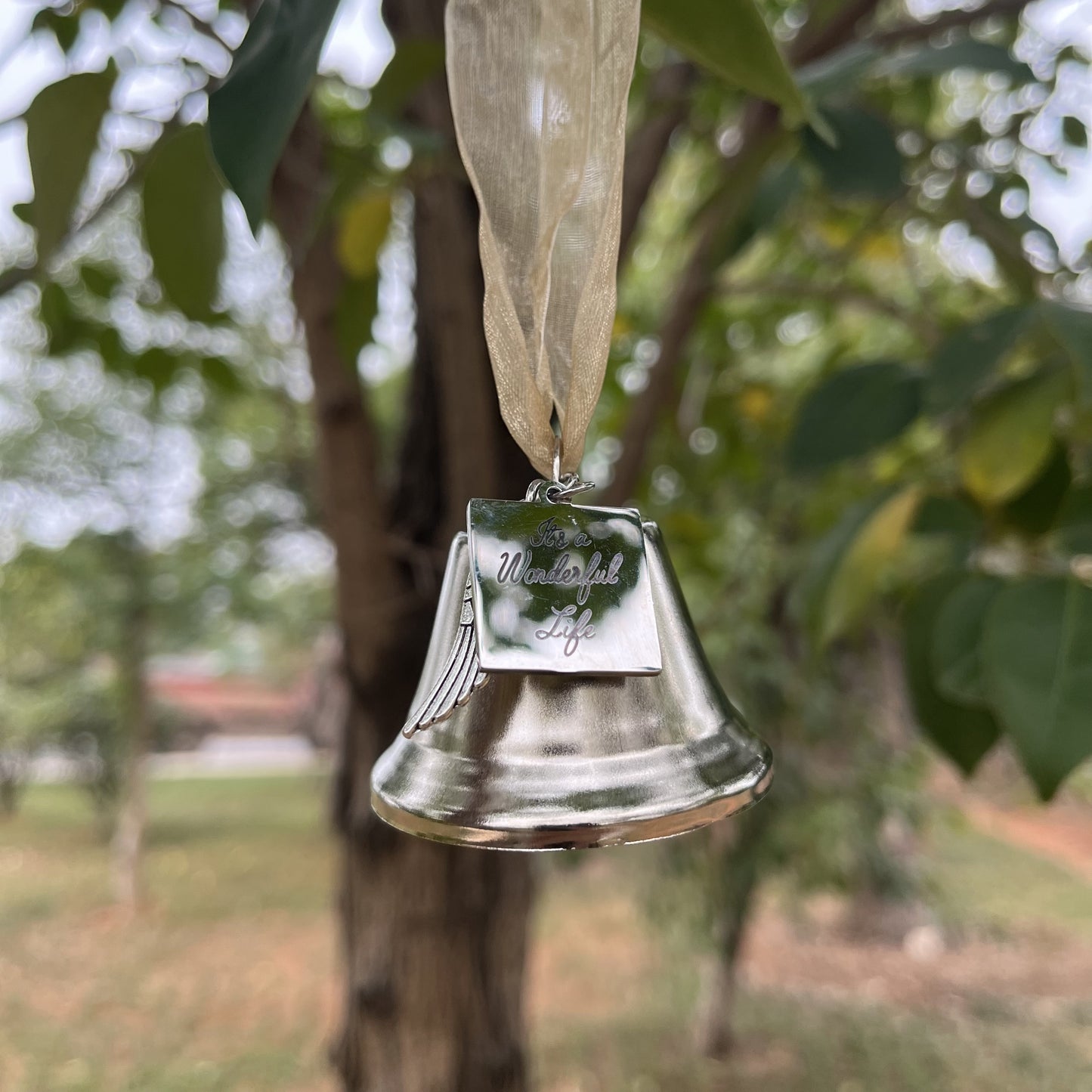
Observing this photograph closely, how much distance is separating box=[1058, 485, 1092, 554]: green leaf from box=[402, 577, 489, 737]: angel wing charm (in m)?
0.38

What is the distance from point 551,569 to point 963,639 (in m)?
0.29

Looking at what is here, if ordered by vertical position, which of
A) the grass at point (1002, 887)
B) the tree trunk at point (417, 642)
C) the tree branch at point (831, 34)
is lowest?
the grass at point (1002, 887)

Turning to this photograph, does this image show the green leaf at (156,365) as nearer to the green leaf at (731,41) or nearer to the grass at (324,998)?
the green leaf at (731,41)

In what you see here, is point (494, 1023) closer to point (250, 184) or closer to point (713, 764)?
point (713, 764)

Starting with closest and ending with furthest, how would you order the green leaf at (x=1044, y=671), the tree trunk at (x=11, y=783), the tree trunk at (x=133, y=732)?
1. the green leaf at (x=1044, y=671)
2. the tree trunk at (x=133, y=732)
3. the tree trunk at (x=11, y=783)

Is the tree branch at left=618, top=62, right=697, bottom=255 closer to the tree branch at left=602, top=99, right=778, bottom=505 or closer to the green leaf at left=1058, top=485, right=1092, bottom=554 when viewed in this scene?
the tree branch at left=602, top=99, right=778, bottom=505

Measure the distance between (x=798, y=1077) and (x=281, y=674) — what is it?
3.93 meters

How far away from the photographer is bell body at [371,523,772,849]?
0.26 meters

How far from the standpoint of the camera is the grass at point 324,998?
2014mm

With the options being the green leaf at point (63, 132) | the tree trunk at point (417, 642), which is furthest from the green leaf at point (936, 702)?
the green leaf at point (63, 132)

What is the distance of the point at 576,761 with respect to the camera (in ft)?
0.91

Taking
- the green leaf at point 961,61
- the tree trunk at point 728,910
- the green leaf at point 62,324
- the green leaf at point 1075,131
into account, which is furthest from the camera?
the tree trunk at point 728,910

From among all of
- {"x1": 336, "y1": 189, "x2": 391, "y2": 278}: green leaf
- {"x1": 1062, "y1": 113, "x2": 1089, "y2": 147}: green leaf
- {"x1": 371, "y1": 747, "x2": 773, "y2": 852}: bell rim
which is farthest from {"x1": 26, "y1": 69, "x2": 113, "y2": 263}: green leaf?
{"x1": 1062, "y1": 113, "x2": 1089, "y2": 147}: green leaf

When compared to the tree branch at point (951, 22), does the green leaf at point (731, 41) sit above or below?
below
